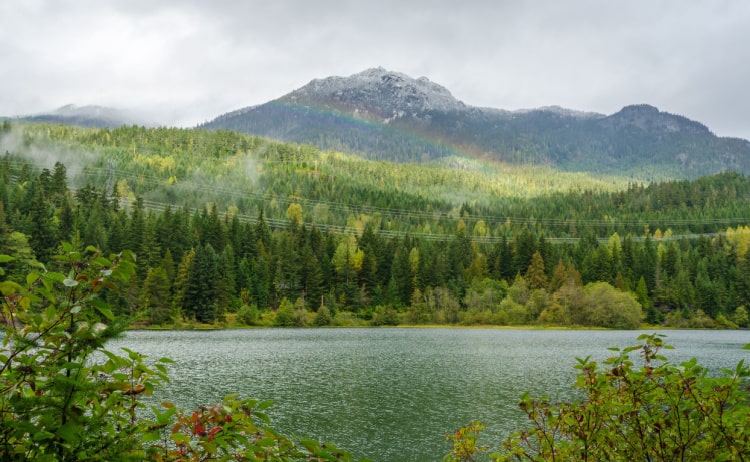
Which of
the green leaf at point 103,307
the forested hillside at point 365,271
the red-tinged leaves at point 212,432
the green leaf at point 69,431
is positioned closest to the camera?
the green leaf at point 69,431

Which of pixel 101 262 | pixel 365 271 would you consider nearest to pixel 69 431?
pixel 101 262

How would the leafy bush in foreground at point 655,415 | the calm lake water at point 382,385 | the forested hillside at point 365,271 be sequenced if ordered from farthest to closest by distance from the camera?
the forested hillside at point 365,271, the calm lake water at point 382,385, the leafy bush in foreground at point 655,415

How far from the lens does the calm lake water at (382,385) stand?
2409 cm

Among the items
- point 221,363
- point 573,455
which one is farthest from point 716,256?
point 573,455

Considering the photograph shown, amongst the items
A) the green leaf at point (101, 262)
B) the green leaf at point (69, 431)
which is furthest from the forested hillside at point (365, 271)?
the green leaf at point (69, 431)

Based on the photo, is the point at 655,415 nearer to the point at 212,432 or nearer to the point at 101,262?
the point at 212,432

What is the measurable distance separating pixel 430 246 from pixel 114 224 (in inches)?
2983

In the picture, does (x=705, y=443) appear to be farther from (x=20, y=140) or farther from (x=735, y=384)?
(x=20, y=140)

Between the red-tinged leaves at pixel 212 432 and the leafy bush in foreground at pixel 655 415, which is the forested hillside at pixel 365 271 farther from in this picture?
the red-tinged leaves at pixel 212 432

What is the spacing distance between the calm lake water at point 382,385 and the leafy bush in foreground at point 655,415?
1534 centimetres

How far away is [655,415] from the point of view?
5.79m

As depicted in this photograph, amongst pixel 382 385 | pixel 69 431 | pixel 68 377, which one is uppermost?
pixel 68 377

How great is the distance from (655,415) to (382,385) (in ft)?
103

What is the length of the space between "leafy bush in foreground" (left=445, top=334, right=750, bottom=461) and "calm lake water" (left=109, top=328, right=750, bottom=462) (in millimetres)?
15342
